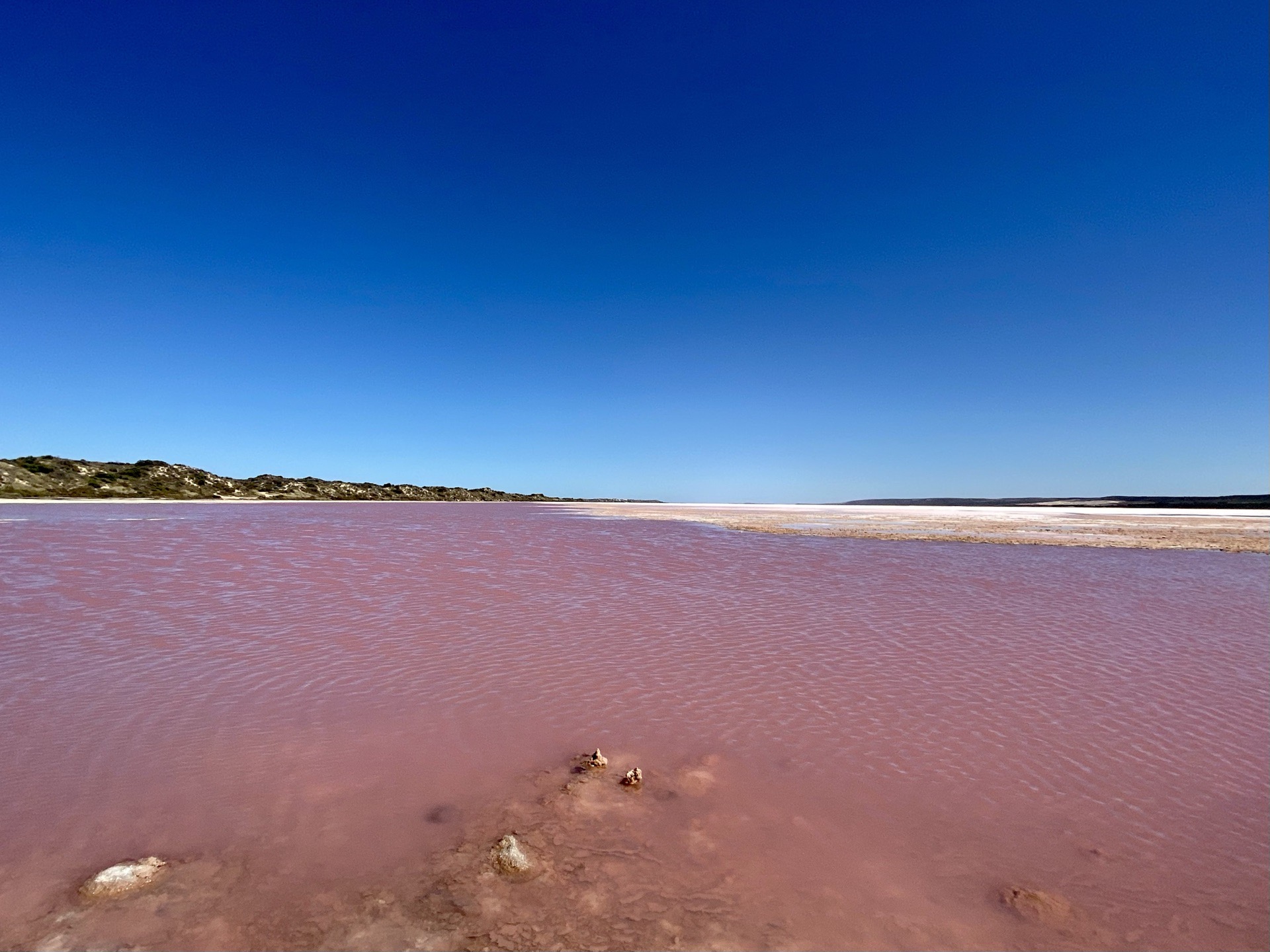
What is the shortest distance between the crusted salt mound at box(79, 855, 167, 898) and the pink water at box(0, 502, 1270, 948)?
150 millimetres

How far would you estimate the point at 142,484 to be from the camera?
66.5 m

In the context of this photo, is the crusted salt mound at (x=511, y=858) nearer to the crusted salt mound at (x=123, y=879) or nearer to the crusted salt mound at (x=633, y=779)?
the crusted salt mound at (x=633, y=779)

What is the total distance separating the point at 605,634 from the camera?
887 cm

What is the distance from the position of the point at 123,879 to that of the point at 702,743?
428cm

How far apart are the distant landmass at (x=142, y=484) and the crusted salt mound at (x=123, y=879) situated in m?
71.7

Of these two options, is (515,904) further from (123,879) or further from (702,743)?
(702,743)

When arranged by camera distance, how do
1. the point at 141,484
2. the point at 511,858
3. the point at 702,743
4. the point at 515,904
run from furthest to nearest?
the point at 141,484 → the point at 702,743 → the point at 511,858 → the point at 515,904

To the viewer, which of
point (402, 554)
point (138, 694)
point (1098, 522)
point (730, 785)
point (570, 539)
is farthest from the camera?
point (1098, 522)

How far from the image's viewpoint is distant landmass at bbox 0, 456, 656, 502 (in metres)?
56.2

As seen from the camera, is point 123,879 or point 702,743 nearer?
point 123,879

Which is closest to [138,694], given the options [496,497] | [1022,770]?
[1022,770]

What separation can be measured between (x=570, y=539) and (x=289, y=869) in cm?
2104

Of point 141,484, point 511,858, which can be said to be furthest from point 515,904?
point 141,484

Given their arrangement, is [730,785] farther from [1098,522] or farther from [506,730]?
[1098,522]
